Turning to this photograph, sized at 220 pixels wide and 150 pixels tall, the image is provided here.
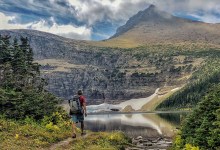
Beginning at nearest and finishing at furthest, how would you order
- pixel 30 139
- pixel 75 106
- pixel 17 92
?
1. pixel 30 139
2. pixel 75 106
3. pixel 17 92

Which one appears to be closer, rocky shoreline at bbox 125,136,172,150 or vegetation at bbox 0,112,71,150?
vegetation at bbox 0,112,71,150

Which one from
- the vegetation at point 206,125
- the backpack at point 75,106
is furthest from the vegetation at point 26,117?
the vegetation at point 206,125

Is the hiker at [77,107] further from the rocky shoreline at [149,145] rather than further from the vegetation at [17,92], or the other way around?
the rocky shoreline at [149,145]

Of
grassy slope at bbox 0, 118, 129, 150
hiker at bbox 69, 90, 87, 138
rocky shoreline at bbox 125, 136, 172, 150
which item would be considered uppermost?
hiker at bbox 69, 90, 87, 138

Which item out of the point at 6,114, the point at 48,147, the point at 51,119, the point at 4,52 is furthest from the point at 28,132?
the point at 4,52

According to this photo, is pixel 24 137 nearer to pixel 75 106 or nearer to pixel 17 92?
pixel 75 106

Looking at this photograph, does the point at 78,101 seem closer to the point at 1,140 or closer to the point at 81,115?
the point at 81,115

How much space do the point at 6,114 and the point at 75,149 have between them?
52.5ft

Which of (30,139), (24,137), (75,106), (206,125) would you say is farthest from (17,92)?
(206,125)

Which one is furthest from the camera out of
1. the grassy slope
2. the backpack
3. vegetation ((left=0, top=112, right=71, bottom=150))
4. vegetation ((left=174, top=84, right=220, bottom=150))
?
the backpack

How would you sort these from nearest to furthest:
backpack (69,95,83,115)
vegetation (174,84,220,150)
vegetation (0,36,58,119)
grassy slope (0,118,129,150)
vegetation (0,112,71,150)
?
vegetation (0,112,71,150)
grassy slope (0,118,129,150)
vegetation (174,84,220,150)
backpack (69,95,83,115)
vegetation (0,36,58,119)

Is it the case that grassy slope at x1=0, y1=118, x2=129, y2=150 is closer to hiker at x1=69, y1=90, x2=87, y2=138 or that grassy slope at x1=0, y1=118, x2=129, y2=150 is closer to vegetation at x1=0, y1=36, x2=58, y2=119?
hiker at x1=69, y1=90, x2=87, y2=138

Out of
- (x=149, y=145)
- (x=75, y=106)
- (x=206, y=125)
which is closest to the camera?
(x=206, y=125)

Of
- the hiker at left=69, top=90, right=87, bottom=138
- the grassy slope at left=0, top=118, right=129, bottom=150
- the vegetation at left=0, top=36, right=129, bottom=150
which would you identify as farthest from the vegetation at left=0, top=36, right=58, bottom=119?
the hiker at left=69, top=90, right=87, bottom=138
